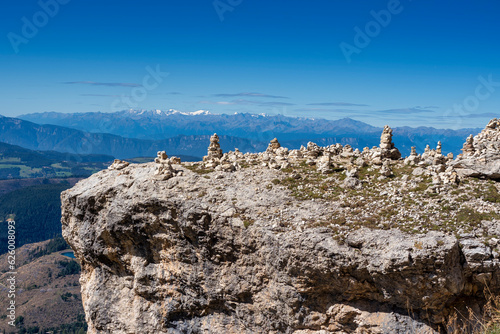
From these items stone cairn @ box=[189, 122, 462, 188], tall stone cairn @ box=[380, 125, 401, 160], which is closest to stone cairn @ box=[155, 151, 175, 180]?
stone cairn @ box=[189, 122, 462, 188]

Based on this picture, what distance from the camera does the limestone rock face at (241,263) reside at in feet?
65.9

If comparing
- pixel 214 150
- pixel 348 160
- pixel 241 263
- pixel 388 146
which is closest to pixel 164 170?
pixel 214 150

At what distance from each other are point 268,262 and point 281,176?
291 inches

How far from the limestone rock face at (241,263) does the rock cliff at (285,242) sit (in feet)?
0.28

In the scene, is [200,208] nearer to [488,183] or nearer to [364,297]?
[364,297]

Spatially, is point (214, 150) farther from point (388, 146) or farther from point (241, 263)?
point (388, 146)

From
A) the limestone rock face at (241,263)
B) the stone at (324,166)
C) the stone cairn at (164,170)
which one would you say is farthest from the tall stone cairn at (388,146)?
the stone cairn at (164,170)

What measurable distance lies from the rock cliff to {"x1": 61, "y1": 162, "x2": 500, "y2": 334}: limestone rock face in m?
0.08

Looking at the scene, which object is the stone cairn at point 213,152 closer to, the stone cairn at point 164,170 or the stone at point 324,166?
the stone cairn at point 164,170

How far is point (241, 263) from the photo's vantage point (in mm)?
24953

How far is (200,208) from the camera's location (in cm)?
2577

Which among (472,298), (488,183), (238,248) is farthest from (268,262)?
(488,183)

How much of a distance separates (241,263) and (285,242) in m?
4.18

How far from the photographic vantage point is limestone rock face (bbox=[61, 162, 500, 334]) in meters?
20.1
